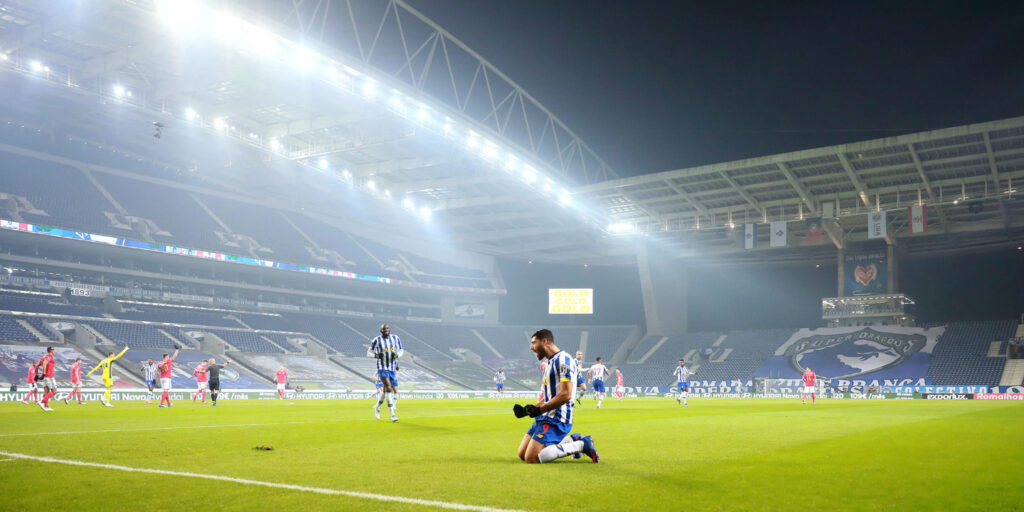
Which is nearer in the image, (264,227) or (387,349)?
(387,349)

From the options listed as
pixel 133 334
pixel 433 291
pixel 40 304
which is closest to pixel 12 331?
pixel 40 304

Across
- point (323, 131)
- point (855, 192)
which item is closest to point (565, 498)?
point (323, 131)

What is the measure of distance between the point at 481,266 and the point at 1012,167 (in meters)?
49.5

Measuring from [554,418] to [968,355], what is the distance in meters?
59.8

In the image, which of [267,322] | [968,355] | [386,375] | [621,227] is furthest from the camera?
[621,227]

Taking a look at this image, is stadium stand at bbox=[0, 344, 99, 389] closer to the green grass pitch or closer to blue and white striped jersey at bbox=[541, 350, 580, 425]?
the green grass pitch

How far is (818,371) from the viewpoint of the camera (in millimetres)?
62000

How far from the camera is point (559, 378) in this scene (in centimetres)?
895

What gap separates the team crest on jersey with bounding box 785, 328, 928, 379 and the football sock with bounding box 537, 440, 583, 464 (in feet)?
189

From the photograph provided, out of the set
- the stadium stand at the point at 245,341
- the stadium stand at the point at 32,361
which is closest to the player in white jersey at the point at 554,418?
the stadium stand at the point at 32,361

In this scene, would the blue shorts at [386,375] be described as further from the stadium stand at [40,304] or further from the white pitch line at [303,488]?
the stadium stand at [40,304]

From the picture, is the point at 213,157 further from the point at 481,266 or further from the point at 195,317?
the point at 481,266

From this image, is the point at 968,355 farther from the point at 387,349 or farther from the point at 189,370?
the point at 189,370

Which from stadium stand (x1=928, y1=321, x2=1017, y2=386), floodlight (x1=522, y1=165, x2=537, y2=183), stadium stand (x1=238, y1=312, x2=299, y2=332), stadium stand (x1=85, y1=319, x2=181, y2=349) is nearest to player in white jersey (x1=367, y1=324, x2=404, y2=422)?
floodlight (x1=522, y1=165, x2=537, y2=183)
